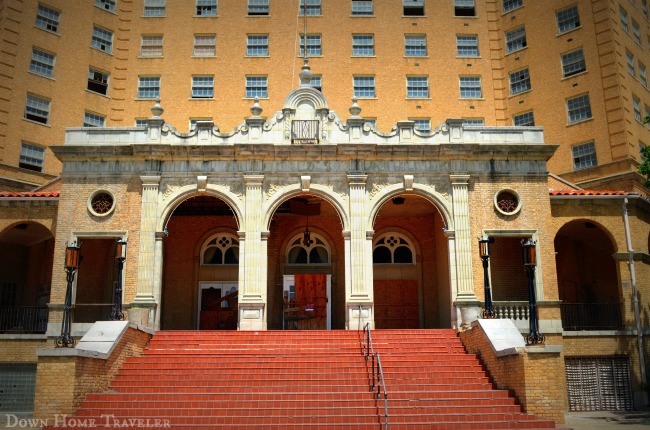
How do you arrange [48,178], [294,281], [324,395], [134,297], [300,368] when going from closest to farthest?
[324,395], [300,368], [134,297], [294,281], [48,178]

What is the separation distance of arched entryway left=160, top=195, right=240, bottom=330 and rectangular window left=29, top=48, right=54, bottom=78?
39.8ft

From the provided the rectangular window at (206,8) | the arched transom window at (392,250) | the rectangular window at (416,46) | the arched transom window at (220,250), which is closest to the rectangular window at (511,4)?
the rectangular window at (416,46)

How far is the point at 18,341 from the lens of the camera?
2228 centimetres

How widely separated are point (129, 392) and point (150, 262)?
21.4 ft

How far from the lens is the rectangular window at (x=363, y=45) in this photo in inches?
1358

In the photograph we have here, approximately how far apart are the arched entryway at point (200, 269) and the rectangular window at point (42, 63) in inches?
477

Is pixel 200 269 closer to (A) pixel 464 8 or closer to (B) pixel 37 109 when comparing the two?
(B) pixel 37 109

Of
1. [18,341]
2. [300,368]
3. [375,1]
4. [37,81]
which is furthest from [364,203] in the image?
[37,81]

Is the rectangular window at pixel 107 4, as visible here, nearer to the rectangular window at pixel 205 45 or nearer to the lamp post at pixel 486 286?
the rectangular window at pixel 205 45

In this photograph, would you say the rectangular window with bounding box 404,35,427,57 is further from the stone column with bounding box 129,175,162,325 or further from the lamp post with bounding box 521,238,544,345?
the lamp post with bounding box 521,238,544,345

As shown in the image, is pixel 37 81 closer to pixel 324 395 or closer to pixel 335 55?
pixel 335 55

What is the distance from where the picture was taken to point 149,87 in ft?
112

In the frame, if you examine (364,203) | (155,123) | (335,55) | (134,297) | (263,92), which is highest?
(335,55)

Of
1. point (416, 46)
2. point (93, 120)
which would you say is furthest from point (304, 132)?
point (93, 120)
